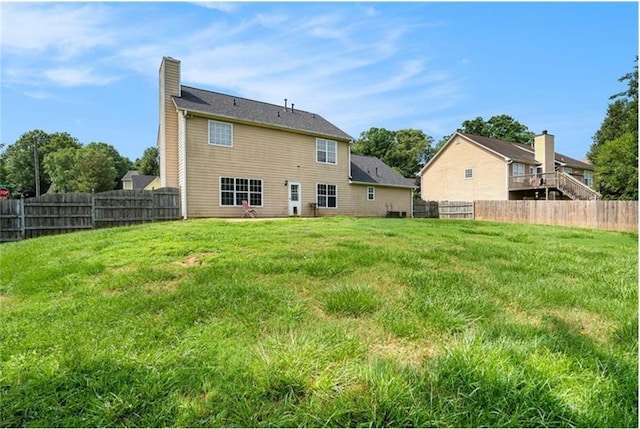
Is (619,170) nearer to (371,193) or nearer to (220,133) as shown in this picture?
(371,193)

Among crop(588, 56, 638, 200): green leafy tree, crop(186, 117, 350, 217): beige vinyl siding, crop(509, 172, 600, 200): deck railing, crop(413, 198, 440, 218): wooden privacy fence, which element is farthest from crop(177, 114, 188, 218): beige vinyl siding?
crop(588, 56, 638, 200): green leafy tree

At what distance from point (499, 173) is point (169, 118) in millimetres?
22957

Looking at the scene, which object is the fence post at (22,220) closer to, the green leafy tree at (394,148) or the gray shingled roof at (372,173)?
the gray shingled roof at (372,173)

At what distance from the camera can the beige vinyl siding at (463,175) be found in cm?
2562

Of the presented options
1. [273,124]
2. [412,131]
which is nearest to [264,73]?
[273,124]

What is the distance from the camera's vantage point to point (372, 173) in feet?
67.8

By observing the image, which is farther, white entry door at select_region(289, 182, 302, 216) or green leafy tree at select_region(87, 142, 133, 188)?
green leafy tree at select_region(87, 142, 133, 188)

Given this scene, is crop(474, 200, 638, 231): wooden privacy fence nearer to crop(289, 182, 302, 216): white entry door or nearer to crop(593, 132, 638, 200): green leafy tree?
crop(593, 132, 638, 200): green leafy tree

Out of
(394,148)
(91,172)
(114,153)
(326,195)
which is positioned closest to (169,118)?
(326,195)

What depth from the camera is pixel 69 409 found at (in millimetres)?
1757

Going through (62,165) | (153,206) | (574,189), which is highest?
(62,165)

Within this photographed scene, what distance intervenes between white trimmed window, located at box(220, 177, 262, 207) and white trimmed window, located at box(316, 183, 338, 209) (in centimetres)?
331

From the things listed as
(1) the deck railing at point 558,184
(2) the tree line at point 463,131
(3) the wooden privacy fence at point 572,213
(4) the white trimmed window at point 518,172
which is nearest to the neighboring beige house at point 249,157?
(3) the wooden privacy fence at point 572,213

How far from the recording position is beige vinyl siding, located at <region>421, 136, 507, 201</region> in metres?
25.6
